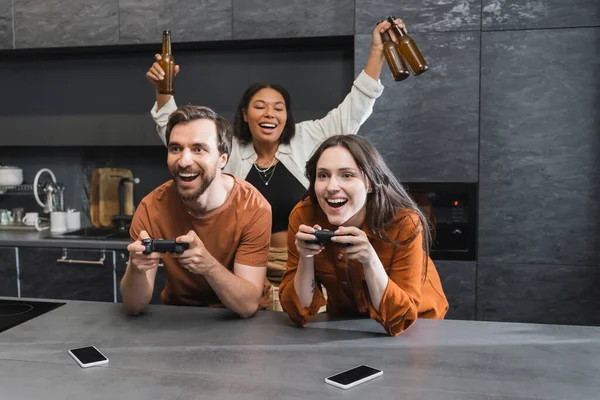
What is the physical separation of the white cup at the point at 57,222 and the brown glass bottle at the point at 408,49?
8.22 ft

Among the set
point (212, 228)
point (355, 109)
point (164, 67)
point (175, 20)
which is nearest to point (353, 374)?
point (212, 228)

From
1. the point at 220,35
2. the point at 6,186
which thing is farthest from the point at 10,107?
the point at 220,35

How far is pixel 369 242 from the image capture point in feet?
5.04

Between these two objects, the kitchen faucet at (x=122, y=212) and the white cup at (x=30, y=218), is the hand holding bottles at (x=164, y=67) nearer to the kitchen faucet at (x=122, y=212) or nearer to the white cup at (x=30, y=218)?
the kitchen faucet at (x=122, y=212)

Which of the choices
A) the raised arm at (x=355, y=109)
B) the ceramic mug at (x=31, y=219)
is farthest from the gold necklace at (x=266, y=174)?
the ceramic mug at (x=31, y=219)

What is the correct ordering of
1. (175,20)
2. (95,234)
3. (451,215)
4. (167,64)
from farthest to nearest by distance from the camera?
1. (95,234)
2. (175,20)
3. (451,215)
4. (167,64)

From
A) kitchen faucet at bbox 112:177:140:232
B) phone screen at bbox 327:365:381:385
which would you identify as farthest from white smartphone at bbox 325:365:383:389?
kitchen faucet at bbox 112:177:140:232

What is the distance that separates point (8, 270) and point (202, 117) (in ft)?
6.89

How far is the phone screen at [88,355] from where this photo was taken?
1334 millimetres

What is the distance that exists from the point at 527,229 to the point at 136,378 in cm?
223

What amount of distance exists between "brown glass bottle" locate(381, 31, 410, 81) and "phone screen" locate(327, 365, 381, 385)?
105 cm

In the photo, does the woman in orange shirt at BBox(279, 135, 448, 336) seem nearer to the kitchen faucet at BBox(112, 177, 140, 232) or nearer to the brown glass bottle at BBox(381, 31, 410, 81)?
the brown glass bottle at BBox(381, 31, 410, 81)

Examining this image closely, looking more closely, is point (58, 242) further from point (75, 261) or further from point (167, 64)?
point (167, 64)

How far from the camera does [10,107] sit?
12.0 feet
